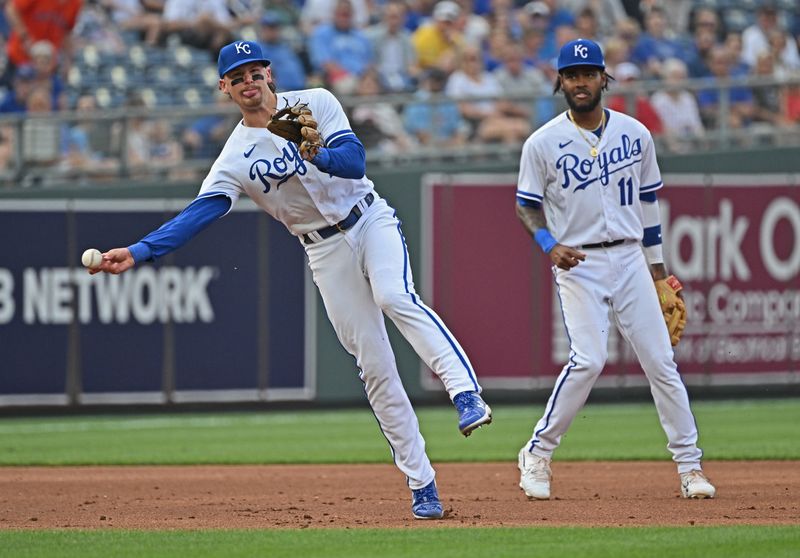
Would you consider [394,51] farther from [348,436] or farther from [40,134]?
[348,436]

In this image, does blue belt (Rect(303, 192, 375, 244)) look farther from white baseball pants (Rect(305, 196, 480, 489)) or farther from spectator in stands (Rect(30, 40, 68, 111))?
spectator in stands (Rect(30, 40, 68, 111))

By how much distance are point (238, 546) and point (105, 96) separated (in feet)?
29.8

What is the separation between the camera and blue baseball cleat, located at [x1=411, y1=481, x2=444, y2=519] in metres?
6.50

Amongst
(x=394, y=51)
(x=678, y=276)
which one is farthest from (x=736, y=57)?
(x=394, y=51)

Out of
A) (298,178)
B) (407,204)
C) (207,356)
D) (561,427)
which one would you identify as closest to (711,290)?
(407,204)

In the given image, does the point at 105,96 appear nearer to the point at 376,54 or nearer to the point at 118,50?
the point at 118,50

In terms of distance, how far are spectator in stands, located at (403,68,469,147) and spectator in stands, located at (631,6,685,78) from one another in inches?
114

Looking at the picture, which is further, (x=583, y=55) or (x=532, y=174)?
(x=532, y=174)

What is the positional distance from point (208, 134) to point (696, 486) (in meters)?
7.48

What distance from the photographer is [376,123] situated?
1398 centimetres

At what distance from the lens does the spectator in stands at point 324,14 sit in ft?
50.2

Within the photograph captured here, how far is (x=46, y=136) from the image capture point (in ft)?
43.0

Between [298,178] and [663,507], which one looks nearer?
[298,178]

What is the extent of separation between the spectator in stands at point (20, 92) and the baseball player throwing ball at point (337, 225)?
7503mm
